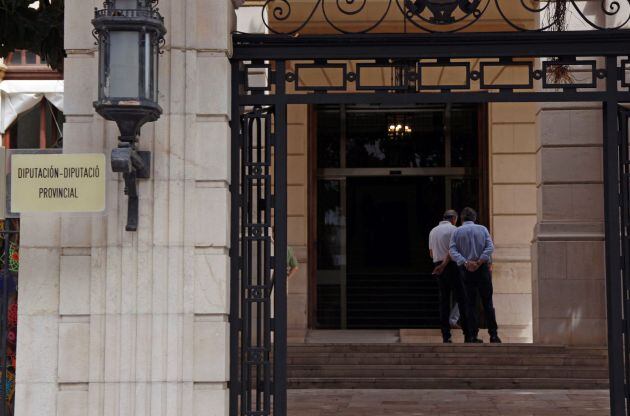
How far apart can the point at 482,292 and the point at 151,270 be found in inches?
330

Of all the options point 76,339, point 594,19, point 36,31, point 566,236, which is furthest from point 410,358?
point 76,339

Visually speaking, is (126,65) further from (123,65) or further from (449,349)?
(449,349)

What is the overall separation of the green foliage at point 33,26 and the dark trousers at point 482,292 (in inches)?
262

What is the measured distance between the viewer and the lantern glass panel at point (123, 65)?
724 centimetres

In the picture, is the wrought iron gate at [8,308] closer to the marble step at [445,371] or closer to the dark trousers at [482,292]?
the marble step at [445,371]

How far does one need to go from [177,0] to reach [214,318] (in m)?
2.12

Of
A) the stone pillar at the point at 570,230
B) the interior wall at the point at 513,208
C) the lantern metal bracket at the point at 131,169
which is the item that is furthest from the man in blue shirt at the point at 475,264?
the lantern metal bracket at the point at 131,169

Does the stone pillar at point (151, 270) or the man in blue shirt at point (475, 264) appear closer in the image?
the stone pillar at point (151, 270)

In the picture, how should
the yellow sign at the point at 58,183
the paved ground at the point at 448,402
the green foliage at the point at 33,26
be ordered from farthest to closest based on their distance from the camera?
the paved ground at the point at 448,402
the green foliage at the point at 33,26
the yellow sign at the point at 58,183

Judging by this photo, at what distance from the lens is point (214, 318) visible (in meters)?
7.75

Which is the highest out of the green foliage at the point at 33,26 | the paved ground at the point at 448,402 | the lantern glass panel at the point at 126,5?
the green foliage at the point at 33,26

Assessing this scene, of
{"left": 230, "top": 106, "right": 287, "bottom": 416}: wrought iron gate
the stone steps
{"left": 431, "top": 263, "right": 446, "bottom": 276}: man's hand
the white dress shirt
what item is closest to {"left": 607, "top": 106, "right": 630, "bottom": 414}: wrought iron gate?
{"left": 230, "top": 106, "right": 287, "bottom": 416}: wrought iron gate

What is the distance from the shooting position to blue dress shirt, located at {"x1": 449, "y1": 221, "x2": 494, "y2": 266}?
15.4 m

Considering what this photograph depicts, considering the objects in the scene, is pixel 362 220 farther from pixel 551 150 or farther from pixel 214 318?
pixel 214 318
